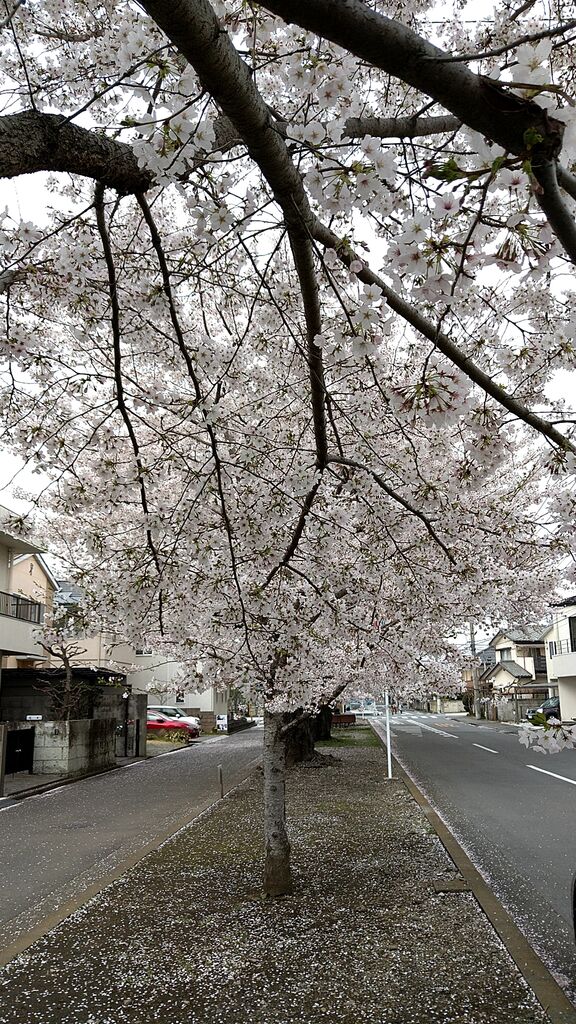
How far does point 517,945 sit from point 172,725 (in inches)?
1068

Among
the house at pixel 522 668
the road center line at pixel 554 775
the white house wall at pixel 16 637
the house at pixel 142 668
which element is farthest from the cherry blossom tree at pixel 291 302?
the house at pixel 522 668

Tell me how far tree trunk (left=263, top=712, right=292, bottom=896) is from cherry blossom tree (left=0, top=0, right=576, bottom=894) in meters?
0.03

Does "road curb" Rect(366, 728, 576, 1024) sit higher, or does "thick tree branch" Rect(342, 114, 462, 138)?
"thick tree branch" Rect(342, 114, 462, 138)

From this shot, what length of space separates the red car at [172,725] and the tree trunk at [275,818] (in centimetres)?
2452

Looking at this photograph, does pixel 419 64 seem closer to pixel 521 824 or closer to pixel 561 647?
pixel 521 824

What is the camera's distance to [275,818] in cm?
647

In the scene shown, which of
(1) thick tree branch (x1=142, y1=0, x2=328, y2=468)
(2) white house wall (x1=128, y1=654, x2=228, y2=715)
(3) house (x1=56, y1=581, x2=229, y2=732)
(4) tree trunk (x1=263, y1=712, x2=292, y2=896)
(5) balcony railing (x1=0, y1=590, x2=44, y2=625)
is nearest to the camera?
(1) thick tree branch (x1=142, y1=0, x2=328, y2=468)

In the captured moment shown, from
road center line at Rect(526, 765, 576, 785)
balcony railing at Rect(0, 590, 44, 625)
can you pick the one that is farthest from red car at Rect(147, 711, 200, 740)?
road center line at Rect(526, 765, 576, 785)

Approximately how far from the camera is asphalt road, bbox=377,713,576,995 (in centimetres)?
588

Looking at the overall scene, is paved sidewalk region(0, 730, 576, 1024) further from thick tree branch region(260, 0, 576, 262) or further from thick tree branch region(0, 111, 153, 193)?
thick tree branch region(0, 111, 153, 193)

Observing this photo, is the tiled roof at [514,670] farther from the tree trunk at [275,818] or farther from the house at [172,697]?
the tree trunk at [275,818]

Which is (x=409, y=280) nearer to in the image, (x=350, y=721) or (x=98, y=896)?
(x=98, y=896)

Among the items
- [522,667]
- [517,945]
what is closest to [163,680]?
[522,667]

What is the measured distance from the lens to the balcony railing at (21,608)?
22.0 meters
